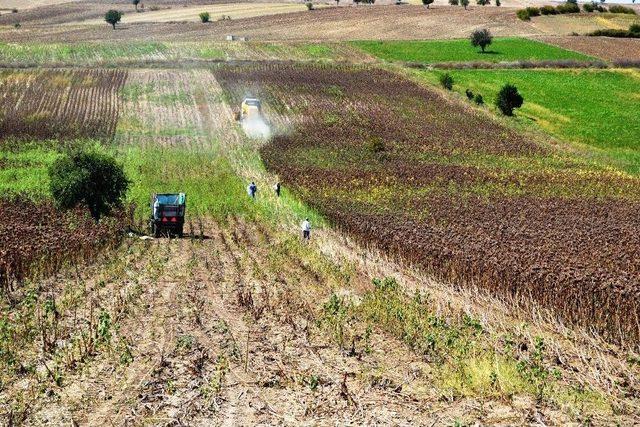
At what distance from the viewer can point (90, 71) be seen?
80.8 meters

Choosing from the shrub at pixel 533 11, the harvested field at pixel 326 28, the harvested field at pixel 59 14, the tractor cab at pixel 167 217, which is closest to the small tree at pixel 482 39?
the harvested field at pixel 326 28

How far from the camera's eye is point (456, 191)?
45.1m

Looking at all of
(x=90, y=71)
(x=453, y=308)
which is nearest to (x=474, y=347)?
(x=453, y=308)

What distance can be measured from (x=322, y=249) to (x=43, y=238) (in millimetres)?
10077

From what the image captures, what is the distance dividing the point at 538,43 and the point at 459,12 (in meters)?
23.5

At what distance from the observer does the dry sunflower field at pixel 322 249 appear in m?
14.6

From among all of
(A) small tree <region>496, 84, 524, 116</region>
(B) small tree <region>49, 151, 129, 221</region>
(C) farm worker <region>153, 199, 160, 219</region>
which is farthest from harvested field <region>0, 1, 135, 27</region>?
(C) farm worker <region>153, 199, 160, 219</region>

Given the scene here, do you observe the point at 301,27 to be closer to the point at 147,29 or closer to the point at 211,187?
the point at 147,29

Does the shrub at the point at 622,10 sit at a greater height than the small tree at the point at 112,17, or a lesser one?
lesser

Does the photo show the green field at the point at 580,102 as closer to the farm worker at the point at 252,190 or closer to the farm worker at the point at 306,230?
the farm worker at the point at 252,190

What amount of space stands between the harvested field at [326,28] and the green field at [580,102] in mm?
22514

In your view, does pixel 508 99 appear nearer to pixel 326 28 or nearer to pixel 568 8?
pixel 326 28

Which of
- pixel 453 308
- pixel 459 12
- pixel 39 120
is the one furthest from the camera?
pixel 459 12

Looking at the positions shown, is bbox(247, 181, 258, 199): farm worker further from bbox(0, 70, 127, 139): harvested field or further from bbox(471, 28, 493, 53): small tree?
bbox(471, 28, 493, 53): small tree
